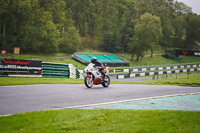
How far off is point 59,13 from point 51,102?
201 ft

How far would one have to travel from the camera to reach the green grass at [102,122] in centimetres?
564

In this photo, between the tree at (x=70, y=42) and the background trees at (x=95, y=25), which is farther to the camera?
the tree at (x=70, y=42)

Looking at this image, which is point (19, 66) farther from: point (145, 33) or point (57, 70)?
point (145, 33)

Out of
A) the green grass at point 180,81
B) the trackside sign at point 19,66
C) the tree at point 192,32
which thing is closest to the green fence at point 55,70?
the trackside sign at point 19,66

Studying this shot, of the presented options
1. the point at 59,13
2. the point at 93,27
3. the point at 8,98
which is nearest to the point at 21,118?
the point at 8,98

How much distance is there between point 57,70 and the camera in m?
22.8

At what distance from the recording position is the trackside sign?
61.8 ft

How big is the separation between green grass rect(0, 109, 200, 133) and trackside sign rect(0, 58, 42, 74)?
1268 cm

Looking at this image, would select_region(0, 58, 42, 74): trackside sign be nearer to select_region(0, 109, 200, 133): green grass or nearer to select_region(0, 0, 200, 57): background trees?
select_region(0, 109, 200, 133): green grass

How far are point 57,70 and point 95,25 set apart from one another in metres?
62.4

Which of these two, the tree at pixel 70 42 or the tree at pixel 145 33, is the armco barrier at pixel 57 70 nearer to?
the tree at pixel 70 42

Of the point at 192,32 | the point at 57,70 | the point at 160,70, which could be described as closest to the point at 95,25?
the point at 192,32

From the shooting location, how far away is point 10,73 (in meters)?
19.2

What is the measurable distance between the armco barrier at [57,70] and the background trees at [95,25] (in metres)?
30.7
